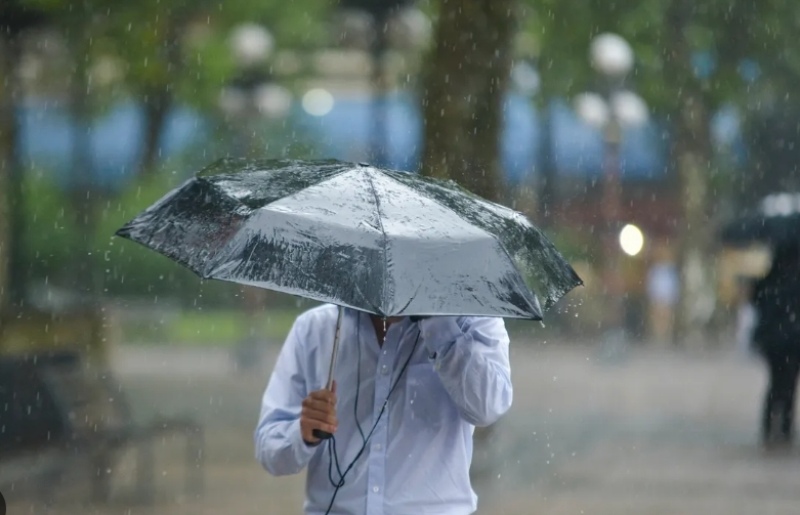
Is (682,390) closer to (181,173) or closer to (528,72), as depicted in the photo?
(528,72)

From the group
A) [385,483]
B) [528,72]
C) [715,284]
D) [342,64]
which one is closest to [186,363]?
[342,64]

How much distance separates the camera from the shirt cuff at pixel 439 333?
3484 mm

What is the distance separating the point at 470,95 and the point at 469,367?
4.77 metres

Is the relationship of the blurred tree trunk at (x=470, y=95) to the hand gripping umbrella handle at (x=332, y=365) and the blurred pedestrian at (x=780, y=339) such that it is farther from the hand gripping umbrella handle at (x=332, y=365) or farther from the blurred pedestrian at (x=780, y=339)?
the hand gripping umbrella handle at (x=332, y=365)

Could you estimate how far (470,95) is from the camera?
801cm

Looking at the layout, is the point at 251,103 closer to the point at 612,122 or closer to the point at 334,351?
the point at 612,122

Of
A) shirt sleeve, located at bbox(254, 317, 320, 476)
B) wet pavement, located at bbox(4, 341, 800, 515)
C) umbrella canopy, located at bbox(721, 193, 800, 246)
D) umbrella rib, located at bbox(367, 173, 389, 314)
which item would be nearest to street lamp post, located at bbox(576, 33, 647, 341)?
wet pavement, located at bbox(4, 341, 800, 515)

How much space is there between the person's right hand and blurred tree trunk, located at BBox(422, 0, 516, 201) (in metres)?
4.57

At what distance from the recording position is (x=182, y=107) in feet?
30.1

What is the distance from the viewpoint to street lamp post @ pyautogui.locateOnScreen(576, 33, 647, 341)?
9.13 m

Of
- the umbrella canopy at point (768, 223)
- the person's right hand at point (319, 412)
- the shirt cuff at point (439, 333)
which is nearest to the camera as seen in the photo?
the person's right hand at point (319, 412)

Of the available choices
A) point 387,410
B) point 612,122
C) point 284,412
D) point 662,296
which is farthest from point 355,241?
point 662,296

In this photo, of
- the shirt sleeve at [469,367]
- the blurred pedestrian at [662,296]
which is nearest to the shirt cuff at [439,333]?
the shirt sleeve at [469,367]

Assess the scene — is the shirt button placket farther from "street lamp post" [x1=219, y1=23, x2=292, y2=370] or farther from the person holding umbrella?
"street lamp post" [x1=219, y1=23, x2=292, y2=370]
